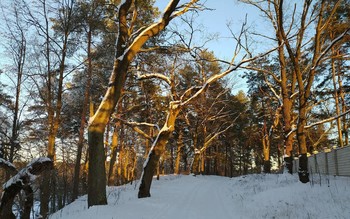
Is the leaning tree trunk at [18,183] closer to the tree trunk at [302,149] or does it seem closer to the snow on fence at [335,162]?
the tree trunk at [302,149]

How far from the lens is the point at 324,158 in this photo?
60.7ft

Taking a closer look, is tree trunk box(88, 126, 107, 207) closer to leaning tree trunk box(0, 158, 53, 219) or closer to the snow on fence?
leaning tree trunk box(0, 158, 53, 219)

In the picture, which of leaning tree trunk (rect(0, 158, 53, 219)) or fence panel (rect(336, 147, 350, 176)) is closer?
leaning tree trunk (rect(0, 158, 53, 219))

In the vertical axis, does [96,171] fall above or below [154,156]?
below

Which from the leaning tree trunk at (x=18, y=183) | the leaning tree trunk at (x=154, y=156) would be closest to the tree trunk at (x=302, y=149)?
the leaning tree trunk at (x=154, y=156)

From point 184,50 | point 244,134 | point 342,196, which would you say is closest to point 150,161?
point 184,50

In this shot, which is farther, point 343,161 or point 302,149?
point 343,161

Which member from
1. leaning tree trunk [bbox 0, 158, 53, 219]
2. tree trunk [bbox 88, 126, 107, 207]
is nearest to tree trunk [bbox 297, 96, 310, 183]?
tree trunk [bbox 88, 126, 107, 207]

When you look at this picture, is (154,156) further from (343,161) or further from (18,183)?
(343,161)

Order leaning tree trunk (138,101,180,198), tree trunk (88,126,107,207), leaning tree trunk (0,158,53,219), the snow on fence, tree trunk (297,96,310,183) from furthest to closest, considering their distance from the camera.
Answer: the snow on fence
leaning tree trunk (138,101,180,198)
tree trunk (297,96,310,183)
tree trunk (88,126,107,207)
leaning tree trunk (0,158,53,219)

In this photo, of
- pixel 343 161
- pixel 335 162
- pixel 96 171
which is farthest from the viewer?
pixel 335 162

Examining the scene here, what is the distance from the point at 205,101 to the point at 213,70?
3104 mm

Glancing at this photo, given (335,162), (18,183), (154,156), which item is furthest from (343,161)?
(18,183)

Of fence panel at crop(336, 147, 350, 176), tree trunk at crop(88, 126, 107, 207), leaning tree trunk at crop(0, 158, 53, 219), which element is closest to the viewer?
leaning tree trunk at crop(0, 158, 53, 219)
